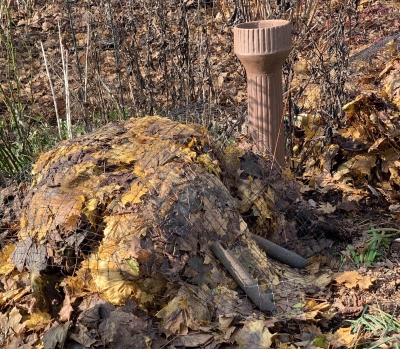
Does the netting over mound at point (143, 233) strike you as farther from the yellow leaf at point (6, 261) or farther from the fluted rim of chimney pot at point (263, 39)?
the fluted rim of chimney pot at point (263, 39)

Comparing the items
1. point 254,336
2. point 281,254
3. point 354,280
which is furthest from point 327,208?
point 254,336

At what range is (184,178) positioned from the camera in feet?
9.96

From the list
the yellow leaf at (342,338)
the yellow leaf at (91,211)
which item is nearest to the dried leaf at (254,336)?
the yellow leaf at (342,338)

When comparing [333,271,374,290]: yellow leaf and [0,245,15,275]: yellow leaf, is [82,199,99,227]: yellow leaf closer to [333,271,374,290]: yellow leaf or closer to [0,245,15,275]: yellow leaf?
[0,245,15,275]: yellow leaf

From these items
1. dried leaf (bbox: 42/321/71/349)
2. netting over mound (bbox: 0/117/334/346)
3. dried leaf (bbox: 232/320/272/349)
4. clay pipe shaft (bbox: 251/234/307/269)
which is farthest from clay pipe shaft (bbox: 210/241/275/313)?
dried leaf (bbox: 42/321/71/349)

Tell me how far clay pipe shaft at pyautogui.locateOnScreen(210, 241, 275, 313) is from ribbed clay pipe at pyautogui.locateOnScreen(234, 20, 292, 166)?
111 centimetres

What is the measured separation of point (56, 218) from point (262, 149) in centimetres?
152

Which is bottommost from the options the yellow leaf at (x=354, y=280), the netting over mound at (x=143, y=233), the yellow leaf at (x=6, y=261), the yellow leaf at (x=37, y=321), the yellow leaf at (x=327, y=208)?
the yellow leaf at (x=327, y=208)

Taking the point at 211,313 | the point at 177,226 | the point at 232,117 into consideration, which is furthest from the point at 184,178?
the point at 232,117

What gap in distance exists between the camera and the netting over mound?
2732 mm

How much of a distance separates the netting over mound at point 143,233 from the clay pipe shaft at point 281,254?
6 cm

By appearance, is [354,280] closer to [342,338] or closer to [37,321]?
[342,338]

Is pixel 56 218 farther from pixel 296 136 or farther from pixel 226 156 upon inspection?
pixel 296 136

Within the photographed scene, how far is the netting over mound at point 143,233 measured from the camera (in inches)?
108
